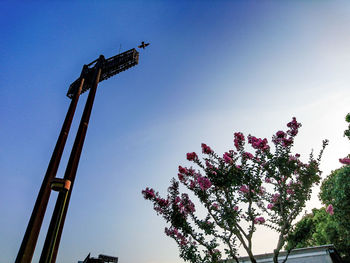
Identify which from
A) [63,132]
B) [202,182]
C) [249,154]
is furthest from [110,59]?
[249,154]

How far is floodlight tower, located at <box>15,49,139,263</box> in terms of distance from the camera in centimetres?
391

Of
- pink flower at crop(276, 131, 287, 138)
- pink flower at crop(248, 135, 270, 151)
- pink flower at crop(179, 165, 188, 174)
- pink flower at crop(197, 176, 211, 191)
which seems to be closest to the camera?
pink flower at crop(276, 131, 287, 138)

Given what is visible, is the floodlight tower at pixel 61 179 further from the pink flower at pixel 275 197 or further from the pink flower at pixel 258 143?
the pink flower at pixel 275 197

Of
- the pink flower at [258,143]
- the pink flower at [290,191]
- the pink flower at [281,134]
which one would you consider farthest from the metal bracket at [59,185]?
the pink flower at [290,191]

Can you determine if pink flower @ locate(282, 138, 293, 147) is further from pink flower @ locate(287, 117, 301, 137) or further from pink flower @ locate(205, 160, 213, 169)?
pink flower @ locate(205, 160, 213, 169)

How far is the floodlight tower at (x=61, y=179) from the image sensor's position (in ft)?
12.8

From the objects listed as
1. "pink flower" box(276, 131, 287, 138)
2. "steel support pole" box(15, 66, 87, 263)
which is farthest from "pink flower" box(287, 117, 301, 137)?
"steel support pole" box(15, 66, 87, 263)

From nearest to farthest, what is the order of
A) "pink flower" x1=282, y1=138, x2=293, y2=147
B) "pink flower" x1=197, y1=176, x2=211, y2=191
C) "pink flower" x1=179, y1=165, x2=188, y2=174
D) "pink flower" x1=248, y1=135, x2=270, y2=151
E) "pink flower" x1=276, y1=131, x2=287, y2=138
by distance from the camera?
"pink flower" x1=282, y1=138, x2=293, y2=147 < "pink flower" x1=276, y1=131, x2=287, y2=138 < "pink flower" x1=248, y1=135, x2=270, y2=151 < "pink flower" x1=197, y1=176, x2=211, y2=191 < "pink flower" x1=179, y1=165, x2=188, y2=174

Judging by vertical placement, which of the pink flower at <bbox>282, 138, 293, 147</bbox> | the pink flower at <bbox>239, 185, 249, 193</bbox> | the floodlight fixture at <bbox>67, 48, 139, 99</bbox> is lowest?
the pink flower at <bbox>239, 185, 249, 193</bbox>

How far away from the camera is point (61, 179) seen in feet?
13.0

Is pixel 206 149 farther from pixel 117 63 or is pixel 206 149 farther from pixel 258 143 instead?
pixel 117 63

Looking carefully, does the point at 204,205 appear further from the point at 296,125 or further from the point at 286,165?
the point at 296,125

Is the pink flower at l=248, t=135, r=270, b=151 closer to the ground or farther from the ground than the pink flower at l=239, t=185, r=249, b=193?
farther from the ground

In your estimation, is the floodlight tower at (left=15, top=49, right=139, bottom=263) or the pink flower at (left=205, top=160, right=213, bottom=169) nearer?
the floodlight tower at (left=15, top=49, right=139, bottom=263)
